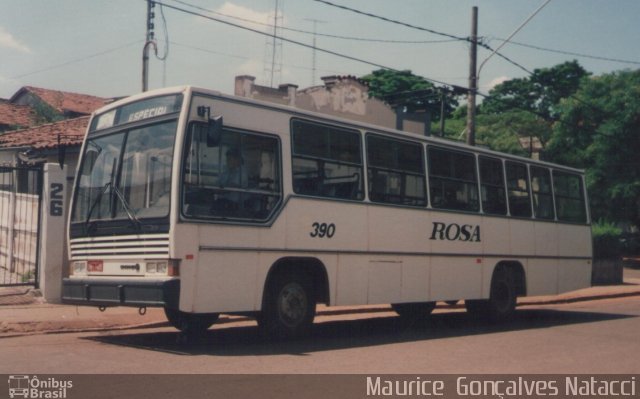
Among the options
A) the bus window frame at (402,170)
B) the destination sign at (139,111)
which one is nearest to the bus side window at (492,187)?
the bus window frame at (402,170)

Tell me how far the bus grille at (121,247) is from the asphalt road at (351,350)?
116 centimetres

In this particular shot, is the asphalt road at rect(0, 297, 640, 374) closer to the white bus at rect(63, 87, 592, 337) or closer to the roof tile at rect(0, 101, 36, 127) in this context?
the white bus at rect(63, 87, 592, 337)

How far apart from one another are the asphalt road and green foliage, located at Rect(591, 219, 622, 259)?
46.1ft

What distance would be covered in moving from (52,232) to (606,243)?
817 inches

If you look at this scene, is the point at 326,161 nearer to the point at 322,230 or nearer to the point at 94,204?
the point at 322,230

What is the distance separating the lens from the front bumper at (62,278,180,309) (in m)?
9.12

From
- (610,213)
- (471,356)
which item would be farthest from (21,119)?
(471,356)

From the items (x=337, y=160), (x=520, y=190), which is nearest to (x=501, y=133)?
(x=520, y=190)

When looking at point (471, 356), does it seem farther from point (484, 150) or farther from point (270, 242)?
point (484, 150)

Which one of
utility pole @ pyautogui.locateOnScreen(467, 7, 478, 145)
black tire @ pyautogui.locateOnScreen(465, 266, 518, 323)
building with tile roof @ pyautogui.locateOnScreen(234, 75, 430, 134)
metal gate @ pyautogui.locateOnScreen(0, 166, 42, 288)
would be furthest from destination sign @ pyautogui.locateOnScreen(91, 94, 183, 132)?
building with tile roof @ pyautogui.locateOnScreen(234, 75, 430, 134)

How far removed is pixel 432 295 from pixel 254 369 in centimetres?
549

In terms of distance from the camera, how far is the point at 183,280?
924 centimetres

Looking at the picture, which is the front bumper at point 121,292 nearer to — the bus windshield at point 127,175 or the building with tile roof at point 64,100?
the bus windshield at point 127,175

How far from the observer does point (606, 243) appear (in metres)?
28.0
